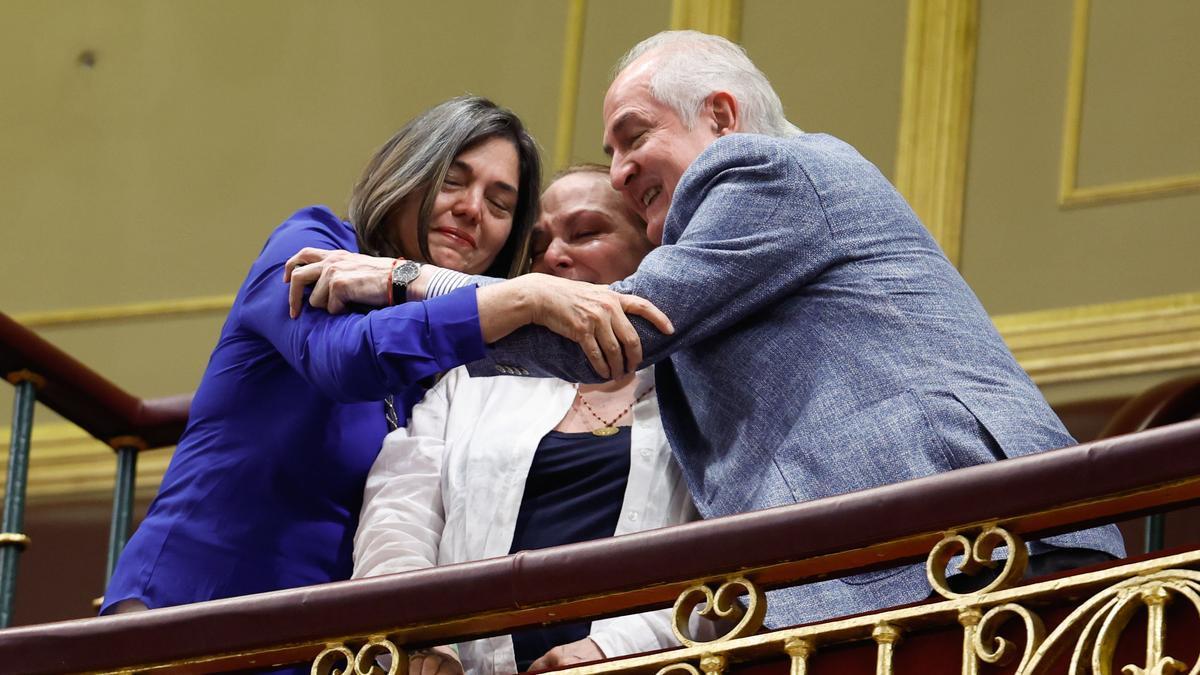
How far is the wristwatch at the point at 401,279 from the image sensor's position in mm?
3062

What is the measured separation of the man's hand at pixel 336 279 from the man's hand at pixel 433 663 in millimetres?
513

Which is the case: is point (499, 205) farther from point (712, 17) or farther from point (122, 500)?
point (712, 17)

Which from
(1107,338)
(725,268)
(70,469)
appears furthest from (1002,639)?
(70,469)

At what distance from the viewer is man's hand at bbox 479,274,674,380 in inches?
114

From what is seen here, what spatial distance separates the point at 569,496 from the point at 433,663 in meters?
0.38

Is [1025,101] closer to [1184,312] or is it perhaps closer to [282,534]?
[1184,312]

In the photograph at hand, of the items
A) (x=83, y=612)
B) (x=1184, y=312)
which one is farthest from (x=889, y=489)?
(x=83, y=612)

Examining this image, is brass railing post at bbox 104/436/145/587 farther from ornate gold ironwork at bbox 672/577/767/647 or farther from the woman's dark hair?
ornate gold ironwork at bbox 672/577/767/647

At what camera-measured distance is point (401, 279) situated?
3.07 meters

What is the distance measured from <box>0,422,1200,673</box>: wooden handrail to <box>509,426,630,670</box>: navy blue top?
0.47 metres

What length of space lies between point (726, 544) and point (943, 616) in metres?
0.25

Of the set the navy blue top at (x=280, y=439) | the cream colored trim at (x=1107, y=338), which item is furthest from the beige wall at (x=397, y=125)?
the navy blue top at (x=280, y=439)

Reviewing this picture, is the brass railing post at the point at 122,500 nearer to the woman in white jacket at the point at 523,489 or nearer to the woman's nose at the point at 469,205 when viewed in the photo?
the woman in white jacket at the point at 523,489

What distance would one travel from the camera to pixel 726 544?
240cm
